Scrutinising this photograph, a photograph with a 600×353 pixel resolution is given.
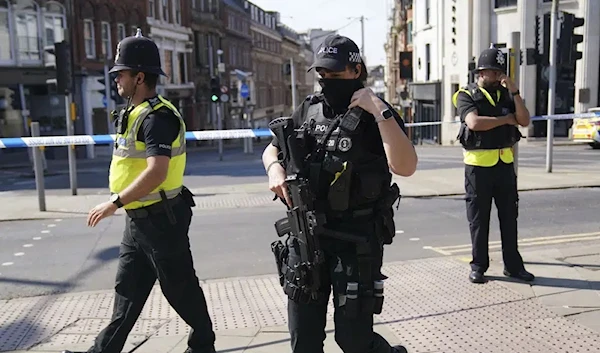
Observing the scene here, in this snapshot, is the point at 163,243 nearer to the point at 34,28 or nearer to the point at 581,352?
the point at 581,352

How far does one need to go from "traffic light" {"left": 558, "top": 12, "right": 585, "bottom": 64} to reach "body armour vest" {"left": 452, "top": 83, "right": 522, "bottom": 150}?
6.70m

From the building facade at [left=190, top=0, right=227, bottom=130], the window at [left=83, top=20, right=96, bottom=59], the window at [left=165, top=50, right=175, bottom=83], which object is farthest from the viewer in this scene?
the building facade at [left=190, top=0, right=227, bottom=130]

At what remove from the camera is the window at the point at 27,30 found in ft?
85.5

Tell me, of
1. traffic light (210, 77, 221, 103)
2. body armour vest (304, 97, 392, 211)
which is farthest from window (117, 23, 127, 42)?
body armour vest (304, 97, 392, 211)

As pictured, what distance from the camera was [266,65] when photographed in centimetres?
6631

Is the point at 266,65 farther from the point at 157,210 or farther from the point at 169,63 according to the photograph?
the point at 157,210

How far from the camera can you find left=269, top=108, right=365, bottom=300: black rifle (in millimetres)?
2936

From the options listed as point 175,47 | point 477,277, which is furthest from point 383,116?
point 175,47

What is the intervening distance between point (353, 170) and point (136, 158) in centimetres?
141

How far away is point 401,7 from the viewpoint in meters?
51.2

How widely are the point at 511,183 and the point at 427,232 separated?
254cm

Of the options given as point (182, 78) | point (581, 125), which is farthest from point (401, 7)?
point (581, 125)

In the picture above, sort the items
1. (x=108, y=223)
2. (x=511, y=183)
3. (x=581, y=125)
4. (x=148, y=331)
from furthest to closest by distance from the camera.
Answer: (x=581, y=125) < (x=108, y=223) < (x=511, y=183) < (x=148, y=331)

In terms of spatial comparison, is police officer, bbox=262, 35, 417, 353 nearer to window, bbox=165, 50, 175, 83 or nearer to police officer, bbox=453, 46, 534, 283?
police officer, bbox=453, 46, 534, 283
